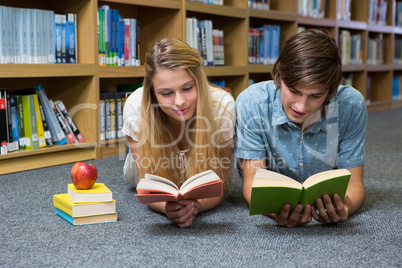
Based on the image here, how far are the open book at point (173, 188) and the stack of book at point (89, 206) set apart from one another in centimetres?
20

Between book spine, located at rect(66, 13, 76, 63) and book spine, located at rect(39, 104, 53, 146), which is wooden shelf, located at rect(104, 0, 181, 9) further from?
book spine, located at rect(39, 104, 53, 146)

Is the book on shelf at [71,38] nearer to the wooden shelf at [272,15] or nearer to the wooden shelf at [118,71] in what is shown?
the wooden shelf at [118,71]

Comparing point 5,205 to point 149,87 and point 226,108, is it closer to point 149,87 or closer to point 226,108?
point 149,87

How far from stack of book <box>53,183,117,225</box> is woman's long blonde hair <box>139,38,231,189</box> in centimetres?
18

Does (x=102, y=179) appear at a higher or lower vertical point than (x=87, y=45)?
lower

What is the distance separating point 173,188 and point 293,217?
35 cm

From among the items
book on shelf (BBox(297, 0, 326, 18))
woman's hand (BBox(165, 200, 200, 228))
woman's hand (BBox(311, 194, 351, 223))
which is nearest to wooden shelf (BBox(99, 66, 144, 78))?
woman's hand (BBox(165, 200, 200, 228))

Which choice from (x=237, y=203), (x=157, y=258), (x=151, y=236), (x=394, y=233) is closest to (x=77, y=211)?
(x=151, y=236)

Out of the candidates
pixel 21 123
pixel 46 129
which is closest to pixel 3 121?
pixel 21 123

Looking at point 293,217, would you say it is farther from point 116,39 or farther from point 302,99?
point 116,39

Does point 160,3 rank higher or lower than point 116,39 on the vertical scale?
higher

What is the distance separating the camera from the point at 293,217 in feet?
4.20

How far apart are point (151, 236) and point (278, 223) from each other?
1.24 ft

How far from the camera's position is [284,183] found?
Answer: 118 centimetres
